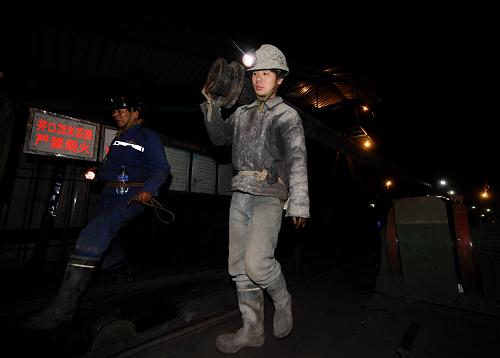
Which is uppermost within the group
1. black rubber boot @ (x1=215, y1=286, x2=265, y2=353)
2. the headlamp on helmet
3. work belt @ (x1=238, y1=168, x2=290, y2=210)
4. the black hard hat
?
the black hard hat

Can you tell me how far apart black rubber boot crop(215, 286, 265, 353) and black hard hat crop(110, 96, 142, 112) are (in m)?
2.83

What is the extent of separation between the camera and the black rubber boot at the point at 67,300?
6.67ft

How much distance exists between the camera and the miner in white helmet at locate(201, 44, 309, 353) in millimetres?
1902

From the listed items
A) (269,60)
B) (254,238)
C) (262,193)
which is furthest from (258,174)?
(269,60)

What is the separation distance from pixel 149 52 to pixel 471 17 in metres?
8.13

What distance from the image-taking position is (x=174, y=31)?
13.4 feet

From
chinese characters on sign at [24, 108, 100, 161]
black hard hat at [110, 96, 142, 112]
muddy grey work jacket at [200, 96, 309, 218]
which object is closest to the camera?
muddy grey work jacket at [200, 96, 309, 218]

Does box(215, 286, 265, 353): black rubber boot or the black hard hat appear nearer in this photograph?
box(215, 286, 265, 353): black rubber boot

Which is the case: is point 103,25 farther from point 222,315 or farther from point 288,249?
point 288,249

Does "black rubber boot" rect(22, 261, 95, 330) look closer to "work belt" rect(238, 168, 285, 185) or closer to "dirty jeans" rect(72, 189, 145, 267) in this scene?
"dirty jeans" rect(72, 189, 145, 267)

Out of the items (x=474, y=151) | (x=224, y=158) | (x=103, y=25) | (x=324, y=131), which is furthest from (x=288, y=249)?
(x=474, y=151)

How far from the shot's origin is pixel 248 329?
192cm

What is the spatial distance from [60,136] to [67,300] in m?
3.44

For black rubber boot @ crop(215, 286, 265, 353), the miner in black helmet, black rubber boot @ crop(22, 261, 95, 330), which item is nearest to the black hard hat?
the miner in black helmet
